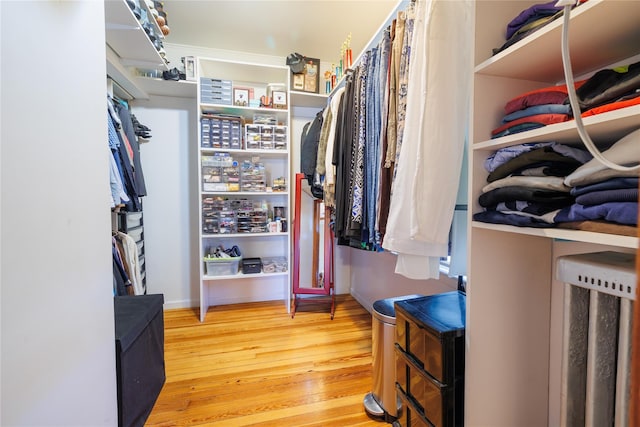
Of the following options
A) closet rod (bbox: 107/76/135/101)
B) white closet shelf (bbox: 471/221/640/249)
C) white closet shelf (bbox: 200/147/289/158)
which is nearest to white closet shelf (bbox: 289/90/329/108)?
white closet shelf (bbox: 200/147/289/158)

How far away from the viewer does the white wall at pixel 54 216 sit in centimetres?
43

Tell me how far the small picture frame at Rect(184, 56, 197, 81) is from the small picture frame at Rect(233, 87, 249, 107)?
34 centimetres

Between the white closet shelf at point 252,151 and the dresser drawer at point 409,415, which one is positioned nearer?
the dresser drawer at point 409,415

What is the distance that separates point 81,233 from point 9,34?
1.31ft

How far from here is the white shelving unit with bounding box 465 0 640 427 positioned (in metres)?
0.72

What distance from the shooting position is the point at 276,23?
80.0 inches

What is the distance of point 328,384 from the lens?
1483 millimetres

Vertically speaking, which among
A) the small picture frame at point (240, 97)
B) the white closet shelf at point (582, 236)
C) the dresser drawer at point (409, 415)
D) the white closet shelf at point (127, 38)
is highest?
the white closet shelf at point (127, 38)

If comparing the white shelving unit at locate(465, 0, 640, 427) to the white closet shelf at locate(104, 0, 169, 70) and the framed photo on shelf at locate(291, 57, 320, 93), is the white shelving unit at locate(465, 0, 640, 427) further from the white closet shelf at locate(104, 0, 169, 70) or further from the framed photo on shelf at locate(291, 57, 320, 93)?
the framed photo on shelf at locate(291, 57, 320, 93)

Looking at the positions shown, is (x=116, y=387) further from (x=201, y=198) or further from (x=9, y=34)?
(x=201, y=198)

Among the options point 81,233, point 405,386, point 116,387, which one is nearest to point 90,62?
point 81,233

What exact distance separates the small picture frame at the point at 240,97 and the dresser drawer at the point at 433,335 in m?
2.03

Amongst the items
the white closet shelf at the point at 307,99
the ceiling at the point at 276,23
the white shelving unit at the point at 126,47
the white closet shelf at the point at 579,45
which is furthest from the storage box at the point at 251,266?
the white closet shelf at the point at 579,45

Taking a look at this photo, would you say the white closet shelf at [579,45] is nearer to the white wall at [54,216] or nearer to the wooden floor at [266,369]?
the white wall at [54,216]
